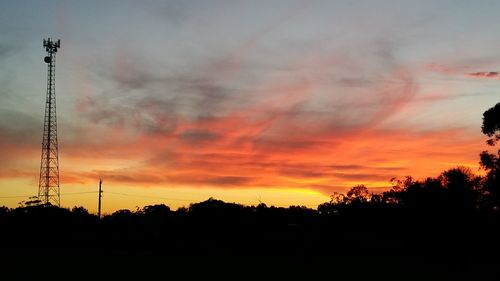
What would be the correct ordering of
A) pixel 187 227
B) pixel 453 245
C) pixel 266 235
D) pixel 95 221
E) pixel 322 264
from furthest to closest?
pixel 95 221
pixel 187 227
pixel 266 235
pixel 453 245
pixel 322 264

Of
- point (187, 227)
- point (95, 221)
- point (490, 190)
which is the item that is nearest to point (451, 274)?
point (490, 190)

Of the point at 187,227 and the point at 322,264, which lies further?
the point at 187,227

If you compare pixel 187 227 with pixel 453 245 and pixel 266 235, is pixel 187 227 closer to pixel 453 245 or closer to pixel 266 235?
pixel 266 235

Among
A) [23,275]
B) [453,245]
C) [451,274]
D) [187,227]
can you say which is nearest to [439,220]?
[453,245]

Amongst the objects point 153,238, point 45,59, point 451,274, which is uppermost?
point 45,59

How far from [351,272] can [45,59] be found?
135 ft

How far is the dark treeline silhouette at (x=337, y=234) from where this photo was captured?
54438 millimetres

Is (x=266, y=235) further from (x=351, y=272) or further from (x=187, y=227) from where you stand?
(x=351, y=272)

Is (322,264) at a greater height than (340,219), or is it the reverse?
(340,219)

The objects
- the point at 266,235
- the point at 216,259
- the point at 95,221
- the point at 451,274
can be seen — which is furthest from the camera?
the point at 95,221

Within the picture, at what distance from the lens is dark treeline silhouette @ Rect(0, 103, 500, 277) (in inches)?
2143

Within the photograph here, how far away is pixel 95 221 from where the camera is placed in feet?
276

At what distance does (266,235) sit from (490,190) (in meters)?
25.9

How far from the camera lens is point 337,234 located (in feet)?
222
